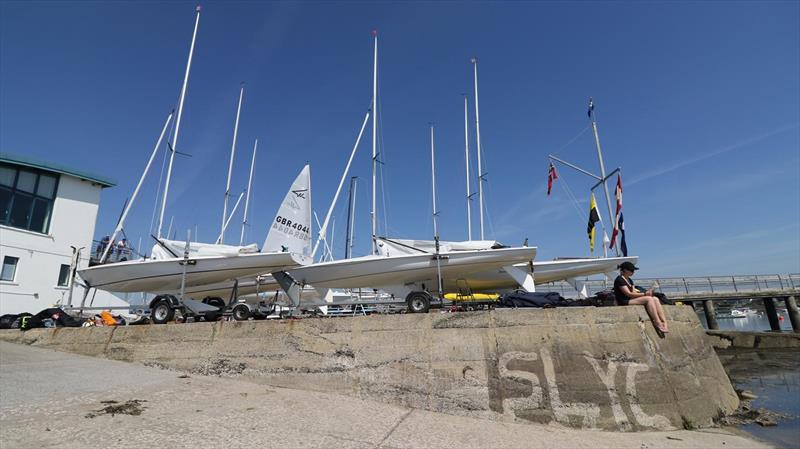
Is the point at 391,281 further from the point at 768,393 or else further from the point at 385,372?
the point at 768,393

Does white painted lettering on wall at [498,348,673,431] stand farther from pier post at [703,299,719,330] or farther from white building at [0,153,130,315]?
pier post at [703,299,719,330]

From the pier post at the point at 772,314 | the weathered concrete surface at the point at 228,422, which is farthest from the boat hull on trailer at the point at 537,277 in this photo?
the pier post at the point at 772,314

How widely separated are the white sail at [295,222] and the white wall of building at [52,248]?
37.3 ft

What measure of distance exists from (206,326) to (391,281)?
542cm

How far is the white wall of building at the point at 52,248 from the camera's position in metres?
19.0

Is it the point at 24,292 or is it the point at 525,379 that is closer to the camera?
the point at 525,379

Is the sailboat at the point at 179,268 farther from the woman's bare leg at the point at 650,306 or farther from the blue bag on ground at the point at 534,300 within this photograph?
the woman's bare leg at the point at 650,306

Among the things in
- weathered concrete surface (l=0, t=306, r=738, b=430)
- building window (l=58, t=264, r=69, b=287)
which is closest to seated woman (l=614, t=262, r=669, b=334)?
weathered concrete surface (l=0, t=306, r=738, b=430)

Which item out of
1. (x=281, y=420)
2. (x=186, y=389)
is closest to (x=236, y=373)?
(x=186, y=389)

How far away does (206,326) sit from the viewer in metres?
8.56

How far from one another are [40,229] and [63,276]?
2.74m

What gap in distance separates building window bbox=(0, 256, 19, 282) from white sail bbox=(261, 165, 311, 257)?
48.3ft

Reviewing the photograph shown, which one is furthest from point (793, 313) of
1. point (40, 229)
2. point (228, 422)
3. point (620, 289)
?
point (40, 229)

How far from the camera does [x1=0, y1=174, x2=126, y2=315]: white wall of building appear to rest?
19.0 metres
